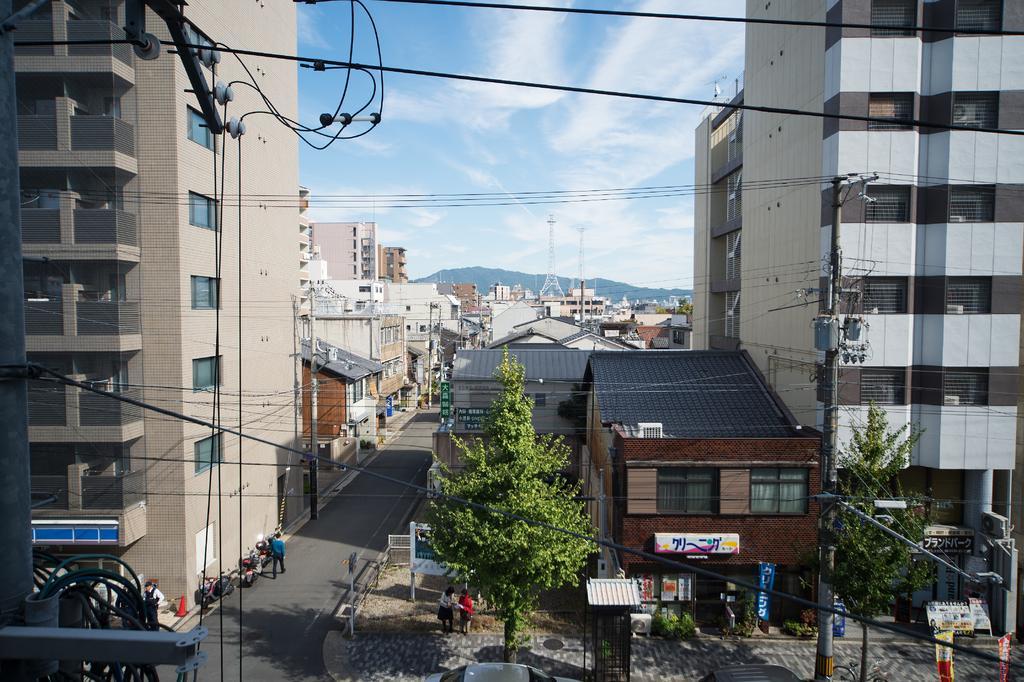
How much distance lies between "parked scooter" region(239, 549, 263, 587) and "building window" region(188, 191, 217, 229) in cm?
931

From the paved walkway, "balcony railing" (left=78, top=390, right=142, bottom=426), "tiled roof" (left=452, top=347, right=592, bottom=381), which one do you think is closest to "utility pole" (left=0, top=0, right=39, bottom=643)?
the paved walkway

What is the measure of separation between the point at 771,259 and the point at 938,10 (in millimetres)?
7441

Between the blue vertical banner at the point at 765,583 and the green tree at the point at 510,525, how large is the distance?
4912 millimetres

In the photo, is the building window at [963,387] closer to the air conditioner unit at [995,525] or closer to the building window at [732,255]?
the air conditioner unit at [995,525]

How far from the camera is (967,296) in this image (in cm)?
1527

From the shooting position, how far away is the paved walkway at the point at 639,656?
12648mm

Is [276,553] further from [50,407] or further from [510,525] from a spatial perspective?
[510,525]

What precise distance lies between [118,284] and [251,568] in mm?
8385

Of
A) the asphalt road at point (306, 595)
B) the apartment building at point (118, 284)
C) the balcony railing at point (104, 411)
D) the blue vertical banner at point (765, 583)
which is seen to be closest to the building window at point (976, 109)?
the blue vertical banner at point (765, 583)

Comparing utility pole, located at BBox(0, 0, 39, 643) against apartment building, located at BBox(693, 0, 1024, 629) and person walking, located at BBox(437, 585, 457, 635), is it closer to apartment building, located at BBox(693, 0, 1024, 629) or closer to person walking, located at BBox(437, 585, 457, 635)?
person walking, located at BBox(437, 585, 457, 635)

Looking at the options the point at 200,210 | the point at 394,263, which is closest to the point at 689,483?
the point at 200,210

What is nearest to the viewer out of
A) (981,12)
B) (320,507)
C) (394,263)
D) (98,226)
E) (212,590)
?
(98,226)

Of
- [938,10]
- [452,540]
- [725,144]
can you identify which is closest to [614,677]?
[452,540]

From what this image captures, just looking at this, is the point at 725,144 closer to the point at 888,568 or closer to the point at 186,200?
the point at 888,568
